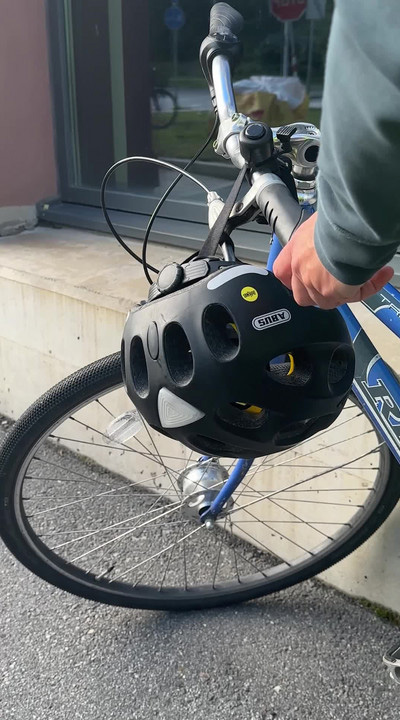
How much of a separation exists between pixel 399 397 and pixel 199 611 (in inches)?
40.7

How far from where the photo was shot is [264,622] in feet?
7.06

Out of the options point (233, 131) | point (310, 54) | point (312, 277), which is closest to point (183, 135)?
point (310, 54)

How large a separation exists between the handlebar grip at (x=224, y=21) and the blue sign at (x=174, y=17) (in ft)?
9.27

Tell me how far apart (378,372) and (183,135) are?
3.35 m

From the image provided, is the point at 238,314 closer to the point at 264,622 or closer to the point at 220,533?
the point at 264,622

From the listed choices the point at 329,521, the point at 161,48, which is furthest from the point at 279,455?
the point at 161,48

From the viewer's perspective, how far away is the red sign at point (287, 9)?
4000 millimetres

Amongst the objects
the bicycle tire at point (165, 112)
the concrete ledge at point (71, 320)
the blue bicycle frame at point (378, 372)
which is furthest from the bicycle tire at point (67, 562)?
the bicycle tire at point (165, 112)

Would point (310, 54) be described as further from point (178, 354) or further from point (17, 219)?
point (178, 354)

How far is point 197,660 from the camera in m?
2.03

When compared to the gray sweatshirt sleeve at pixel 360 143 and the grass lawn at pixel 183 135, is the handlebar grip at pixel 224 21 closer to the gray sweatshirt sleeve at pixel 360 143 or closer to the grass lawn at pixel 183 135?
the gray sweatshirt sleeve at pixel 360 143

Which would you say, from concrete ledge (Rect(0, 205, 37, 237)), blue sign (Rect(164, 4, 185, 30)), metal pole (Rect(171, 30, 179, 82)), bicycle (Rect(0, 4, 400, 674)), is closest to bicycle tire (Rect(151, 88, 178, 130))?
metal pole (Rect(171, 30, 179, 82))

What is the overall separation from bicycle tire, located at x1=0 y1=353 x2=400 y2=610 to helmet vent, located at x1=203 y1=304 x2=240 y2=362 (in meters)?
0.58

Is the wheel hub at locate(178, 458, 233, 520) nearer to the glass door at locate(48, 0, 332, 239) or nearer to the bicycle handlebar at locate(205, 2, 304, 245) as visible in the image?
the bicycle handlebar at locate(205, 2, 304, 245)
